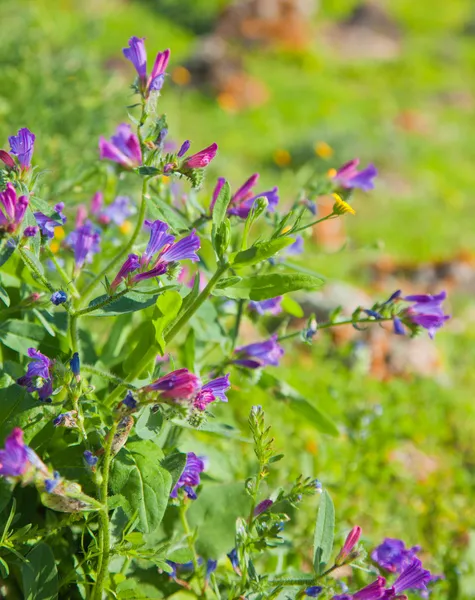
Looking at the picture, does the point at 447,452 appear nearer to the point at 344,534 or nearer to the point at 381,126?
the point at 344,534

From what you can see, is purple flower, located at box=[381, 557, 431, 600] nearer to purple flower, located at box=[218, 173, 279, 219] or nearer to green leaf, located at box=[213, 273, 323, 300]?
green leaf, located at box=[213, 273, 323, 300]

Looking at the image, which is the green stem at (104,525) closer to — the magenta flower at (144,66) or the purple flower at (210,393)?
the purple flower at (210,393)

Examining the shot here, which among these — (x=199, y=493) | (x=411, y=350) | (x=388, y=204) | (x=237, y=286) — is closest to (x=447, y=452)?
(x=411, y=350)

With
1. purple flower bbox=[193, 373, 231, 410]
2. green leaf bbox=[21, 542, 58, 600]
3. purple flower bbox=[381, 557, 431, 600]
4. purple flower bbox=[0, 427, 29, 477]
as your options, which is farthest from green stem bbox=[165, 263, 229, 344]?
purple flower bbox=[381, 557, 431, 600]

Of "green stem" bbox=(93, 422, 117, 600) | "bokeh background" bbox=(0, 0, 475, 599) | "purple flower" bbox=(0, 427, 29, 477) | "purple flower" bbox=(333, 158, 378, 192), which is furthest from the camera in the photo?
"bokeh background" bbox=(0, 0, 475, 599)

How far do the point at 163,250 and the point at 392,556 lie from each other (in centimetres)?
76

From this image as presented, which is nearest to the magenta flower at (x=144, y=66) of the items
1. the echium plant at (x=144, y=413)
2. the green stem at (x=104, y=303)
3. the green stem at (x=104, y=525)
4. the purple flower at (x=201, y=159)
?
the echium plant at (x=144, y=413)

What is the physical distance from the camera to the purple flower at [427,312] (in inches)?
52.6

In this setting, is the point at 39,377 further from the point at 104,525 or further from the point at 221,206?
the point at 221,206

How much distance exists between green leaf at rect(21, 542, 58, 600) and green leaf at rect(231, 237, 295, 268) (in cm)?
58

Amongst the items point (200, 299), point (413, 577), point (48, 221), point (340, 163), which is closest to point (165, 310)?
point (200, 299)

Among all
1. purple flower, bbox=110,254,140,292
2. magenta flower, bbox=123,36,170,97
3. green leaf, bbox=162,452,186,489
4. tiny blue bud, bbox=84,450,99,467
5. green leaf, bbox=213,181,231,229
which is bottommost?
green leaf, bbox=162,452,186,489

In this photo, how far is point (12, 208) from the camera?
1.07 meters

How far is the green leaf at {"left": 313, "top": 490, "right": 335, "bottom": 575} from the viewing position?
1.18 meters
